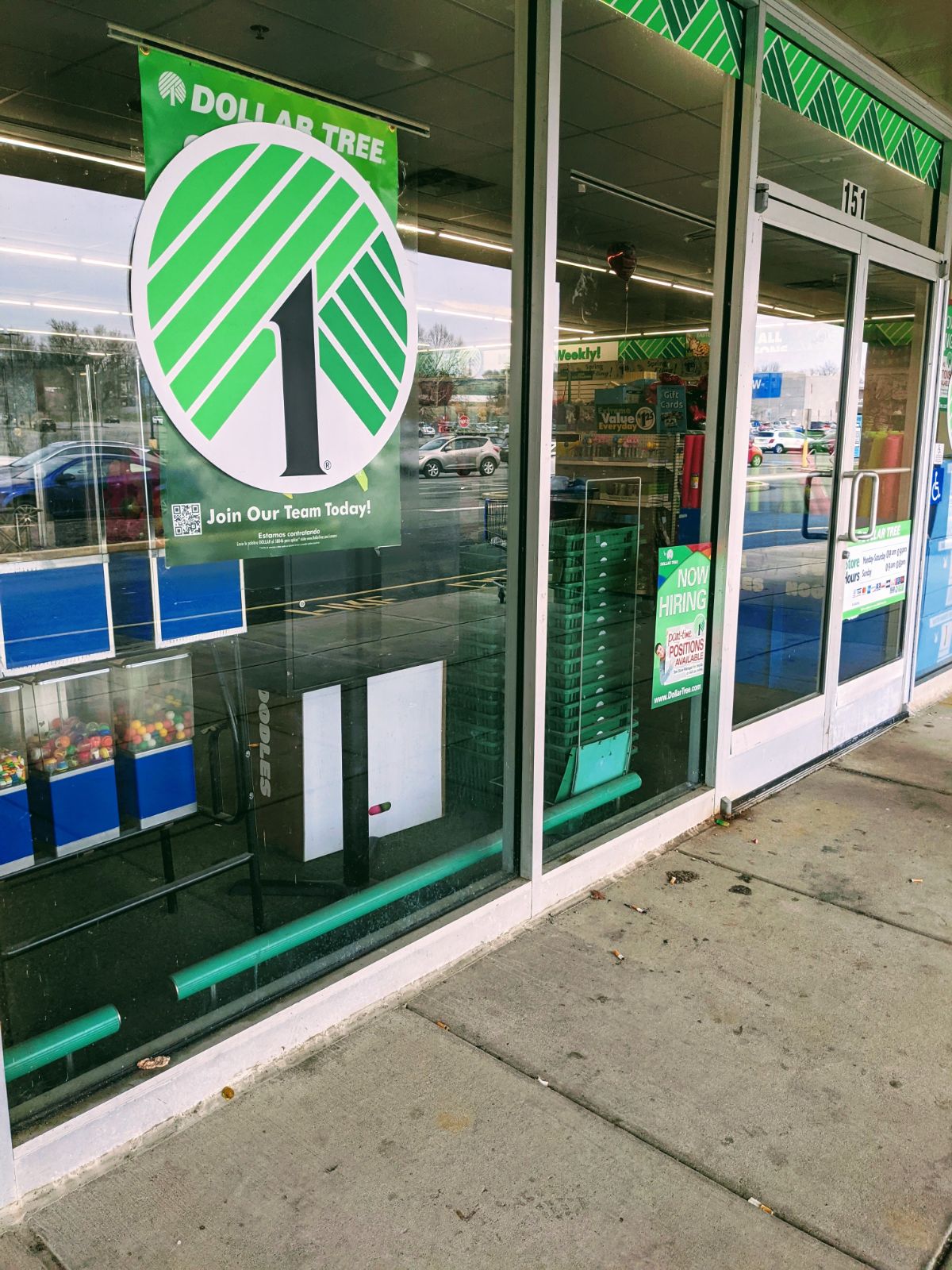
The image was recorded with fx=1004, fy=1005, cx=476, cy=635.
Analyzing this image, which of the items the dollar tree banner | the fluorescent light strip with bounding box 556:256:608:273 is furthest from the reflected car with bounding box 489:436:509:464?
the fluorescent light strip with bounding box 556:256:608:273

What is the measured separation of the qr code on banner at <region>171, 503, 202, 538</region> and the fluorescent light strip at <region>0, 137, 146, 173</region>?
0.74 m

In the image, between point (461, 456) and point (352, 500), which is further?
point (461, 456)

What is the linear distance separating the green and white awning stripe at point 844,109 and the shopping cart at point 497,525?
2.12 metres

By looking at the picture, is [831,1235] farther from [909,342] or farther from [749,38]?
[909,342]

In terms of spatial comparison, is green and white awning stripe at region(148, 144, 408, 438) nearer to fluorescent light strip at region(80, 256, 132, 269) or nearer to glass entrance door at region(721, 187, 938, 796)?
fluorescent light strip at region(80, 256, 132, 269)

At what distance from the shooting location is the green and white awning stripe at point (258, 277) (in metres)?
2.27

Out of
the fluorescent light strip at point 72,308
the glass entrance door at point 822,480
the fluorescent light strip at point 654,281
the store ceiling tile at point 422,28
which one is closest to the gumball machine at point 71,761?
the fluorescent light strip at point 72,308

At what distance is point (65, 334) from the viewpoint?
2.31 metres

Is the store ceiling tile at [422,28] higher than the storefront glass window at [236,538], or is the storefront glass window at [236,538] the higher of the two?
the store ceiling tile at [422,28]

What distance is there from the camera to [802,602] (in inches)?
195

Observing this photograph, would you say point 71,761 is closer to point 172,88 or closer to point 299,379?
Answer: point 299,379

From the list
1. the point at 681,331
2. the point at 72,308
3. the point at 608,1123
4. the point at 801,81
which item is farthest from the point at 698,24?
the point at 608,1123

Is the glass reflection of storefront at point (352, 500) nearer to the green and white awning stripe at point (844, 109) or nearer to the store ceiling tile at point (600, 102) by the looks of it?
the green and white awning stripe at point (844, 109)

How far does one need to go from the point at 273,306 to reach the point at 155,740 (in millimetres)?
1347
